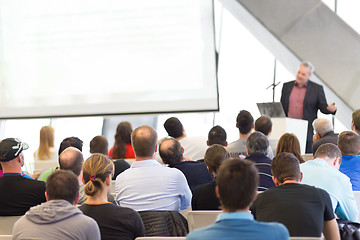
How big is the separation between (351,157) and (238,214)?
2698mm

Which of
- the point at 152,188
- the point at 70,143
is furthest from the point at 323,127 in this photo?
the point at 152,188

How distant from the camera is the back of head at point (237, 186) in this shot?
1766 mm

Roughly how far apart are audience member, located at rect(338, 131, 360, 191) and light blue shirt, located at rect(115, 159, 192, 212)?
1.45 meters

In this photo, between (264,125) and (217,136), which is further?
(264,125)

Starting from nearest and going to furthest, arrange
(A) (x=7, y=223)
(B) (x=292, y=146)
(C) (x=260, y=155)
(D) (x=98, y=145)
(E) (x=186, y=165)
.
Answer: (A) (x=7, y=223)
(E) (x=186, y=165)
(C) (x=260, y=155)
(B) (x=292, y=146)
(D) (x=98, y=145)

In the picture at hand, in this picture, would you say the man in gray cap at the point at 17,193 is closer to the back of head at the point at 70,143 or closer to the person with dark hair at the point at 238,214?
the back of head at the point at 70,143

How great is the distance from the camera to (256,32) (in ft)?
33.8

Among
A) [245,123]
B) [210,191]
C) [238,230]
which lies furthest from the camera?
[245,123]

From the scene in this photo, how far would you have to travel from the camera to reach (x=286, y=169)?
9.29ft

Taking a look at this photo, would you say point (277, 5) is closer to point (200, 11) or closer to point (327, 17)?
point (327, 17)

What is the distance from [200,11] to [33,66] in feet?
9.18

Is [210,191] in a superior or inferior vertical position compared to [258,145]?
inferior

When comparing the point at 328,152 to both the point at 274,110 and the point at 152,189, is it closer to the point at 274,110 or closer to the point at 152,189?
the point at 152,189

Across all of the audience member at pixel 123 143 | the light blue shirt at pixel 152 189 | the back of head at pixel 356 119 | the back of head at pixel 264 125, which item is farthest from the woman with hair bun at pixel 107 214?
the back of head at pixel 356 119
